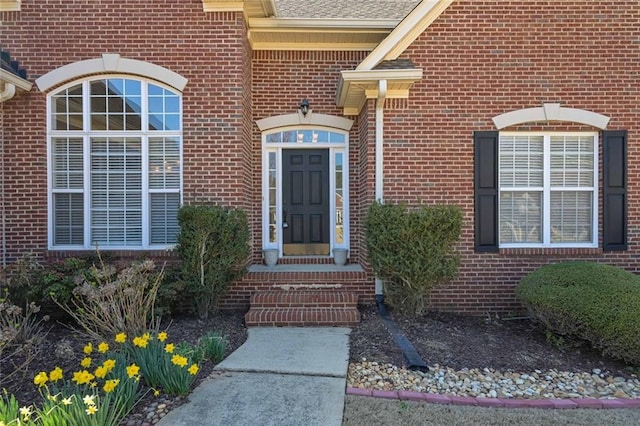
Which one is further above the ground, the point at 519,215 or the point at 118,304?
the point at 519,215

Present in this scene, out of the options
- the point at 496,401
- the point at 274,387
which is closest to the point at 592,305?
the point at 496,401

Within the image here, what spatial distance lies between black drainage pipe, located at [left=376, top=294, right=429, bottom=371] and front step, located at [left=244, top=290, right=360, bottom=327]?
46 centimetres

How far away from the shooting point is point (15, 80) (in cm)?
625

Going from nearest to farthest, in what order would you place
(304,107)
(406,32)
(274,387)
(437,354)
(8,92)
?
(274,387) < (437,354) < (8,92) < (406,32) < (304,107)

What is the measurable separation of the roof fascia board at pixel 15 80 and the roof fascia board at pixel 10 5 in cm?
117

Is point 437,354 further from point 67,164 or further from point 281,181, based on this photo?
point 67,164

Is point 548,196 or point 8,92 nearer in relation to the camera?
point 8,92

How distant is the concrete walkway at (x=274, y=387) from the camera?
131 inches

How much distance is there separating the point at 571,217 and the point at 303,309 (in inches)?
181

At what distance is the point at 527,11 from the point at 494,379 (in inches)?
221

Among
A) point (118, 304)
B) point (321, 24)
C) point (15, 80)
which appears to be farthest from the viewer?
point (321, 24)

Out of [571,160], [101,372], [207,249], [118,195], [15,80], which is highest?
[15,80]

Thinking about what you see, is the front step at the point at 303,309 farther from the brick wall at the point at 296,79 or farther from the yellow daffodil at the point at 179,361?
the yellow daffodil at the point at 179,361

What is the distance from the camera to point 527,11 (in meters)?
6.66
